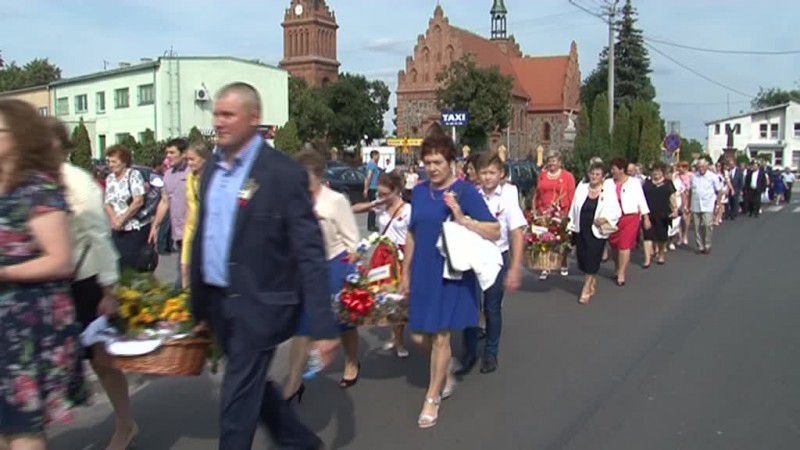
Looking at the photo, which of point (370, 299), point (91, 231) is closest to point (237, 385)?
point (91, 231)

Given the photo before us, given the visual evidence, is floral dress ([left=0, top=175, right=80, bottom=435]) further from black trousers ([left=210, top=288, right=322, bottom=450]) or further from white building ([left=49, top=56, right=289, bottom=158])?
white building ([left=49, top=56, right=289, bottom=158])

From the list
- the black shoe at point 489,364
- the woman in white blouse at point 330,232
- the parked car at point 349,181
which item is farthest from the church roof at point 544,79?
the woman in white blouse at point 330,232

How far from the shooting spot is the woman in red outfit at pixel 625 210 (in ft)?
38.7

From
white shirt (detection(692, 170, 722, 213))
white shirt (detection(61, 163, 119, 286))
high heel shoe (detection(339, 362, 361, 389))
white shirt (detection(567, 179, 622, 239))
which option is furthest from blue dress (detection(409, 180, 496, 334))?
white shirt (detection(692, 170, 722, 213))

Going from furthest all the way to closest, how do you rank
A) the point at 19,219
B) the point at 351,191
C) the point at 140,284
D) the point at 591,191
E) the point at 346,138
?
→ the point at 346,138
the point at 351,191
the point at 591,191
the point at 140,284
the point at 19,219

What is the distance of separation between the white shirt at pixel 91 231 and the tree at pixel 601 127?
26063 millimetres

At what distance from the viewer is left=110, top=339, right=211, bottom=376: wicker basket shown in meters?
4.48

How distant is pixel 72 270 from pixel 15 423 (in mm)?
690

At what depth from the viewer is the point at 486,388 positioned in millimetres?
6566

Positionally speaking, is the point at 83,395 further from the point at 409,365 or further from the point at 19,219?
the point at 409,365

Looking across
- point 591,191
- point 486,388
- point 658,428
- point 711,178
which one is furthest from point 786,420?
point 711,178

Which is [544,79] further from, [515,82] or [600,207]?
[600,207]

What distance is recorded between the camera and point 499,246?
7.48 m

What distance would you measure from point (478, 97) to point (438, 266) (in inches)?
1883
